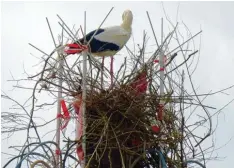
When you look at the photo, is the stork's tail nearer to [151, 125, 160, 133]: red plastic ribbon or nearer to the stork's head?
A: the stork's head

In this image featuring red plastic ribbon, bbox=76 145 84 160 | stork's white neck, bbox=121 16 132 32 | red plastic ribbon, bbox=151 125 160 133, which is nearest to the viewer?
red plastic ribbon, bbox=76 145 84 160

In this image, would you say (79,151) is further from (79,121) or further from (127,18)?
(127,18)

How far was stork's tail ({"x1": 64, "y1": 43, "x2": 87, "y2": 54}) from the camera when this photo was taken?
2.73 meters

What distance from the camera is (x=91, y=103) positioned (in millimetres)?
2709

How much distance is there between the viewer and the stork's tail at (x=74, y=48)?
2.73 m

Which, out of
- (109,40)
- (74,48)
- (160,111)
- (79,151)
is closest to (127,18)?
(109,40)

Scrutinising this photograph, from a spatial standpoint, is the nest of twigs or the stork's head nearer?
the nest of twigs

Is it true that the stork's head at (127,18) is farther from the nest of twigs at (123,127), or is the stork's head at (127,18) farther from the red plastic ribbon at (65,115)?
the red plastic ribbon at (65,115)

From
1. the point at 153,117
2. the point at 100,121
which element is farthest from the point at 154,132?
the point at 100,121

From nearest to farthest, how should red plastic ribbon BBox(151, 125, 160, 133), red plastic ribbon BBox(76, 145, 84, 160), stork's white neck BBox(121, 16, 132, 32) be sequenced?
red plastic ribbon BBox(76, 145, 84, 160) < red plastic ribbon BBox(151, 125, 160, 133) < stork's white neck BBox(121, 16, 132, 32)

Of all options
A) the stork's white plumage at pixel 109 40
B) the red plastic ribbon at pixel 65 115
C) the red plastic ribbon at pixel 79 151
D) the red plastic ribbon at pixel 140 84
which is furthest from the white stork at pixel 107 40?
the red plastic ribbon at pixel 79 151

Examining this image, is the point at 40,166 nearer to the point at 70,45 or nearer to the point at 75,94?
the point at 75,94

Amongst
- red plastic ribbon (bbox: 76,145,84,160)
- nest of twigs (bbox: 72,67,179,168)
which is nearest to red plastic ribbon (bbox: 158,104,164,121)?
nest of twigs (bbox: 72,67,179,168)

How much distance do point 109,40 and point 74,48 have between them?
225mm
